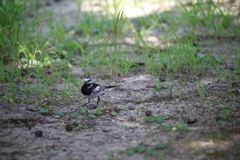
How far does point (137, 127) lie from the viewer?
360 cm

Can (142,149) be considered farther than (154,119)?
No

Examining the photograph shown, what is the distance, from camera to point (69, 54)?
633 centimetres

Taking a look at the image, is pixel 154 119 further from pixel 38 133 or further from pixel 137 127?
pixel 38 133

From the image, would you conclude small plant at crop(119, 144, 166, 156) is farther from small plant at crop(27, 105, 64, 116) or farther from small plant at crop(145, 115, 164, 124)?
small plant at crop(27, 105, 64, 116)

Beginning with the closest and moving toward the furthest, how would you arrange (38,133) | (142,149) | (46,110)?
(142,149)
(38,133)
(46,110)

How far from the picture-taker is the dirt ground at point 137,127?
2953mm

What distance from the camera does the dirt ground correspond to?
2.95 metres

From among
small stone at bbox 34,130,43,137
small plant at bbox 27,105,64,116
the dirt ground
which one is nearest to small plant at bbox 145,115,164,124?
the dirt ground

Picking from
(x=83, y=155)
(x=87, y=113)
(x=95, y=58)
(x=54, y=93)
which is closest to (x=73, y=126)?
(x=87, y=113)

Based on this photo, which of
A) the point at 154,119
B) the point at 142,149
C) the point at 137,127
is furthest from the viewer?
the point at 154,119

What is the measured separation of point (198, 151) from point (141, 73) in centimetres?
288

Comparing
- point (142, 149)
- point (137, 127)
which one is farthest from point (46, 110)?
point (142, 149)

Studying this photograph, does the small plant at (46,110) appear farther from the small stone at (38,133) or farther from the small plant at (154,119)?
the small plant at (154,119)

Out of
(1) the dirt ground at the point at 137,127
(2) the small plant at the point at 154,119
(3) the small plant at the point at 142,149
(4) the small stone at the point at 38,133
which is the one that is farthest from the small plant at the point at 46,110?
(3) the small plant at the point at 142,149
